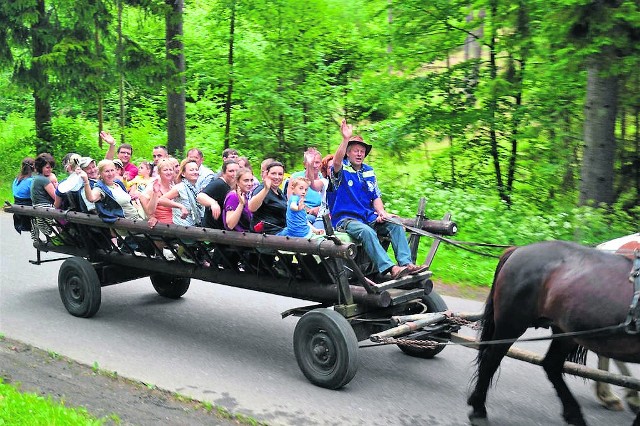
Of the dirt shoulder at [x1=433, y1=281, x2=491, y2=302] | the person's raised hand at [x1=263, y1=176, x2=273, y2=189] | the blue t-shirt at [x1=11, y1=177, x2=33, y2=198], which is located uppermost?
the person's raised hand at [x1=263, y1=176, x2=273, y2=189]

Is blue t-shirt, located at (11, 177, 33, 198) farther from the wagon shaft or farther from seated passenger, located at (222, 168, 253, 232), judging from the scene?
the wagon shaft

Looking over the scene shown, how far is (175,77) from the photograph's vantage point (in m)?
17.1

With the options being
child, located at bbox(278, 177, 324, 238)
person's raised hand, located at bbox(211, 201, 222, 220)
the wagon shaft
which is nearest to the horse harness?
the wagon shaft

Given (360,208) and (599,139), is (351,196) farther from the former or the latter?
(599,139)

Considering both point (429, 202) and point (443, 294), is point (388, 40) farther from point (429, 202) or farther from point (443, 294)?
point (443, 294)

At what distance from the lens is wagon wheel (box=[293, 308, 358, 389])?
549 cm

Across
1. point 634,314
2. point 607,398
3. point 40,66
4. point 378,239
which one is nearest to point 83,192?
point 378,239

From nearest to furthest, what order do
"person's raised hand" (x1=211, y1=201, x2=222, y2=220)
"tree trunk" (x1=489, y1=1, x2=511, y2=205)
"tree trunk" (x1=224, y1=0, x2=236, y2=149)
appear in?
1. "person's raised hand" (x1=211, y1=201, x2=222, y2=220)
2. "tree trunk" (x1=489, y1=1, x2=511, y2=205)
3. "tree trunk" (x1=224, y1=0, x2=236, y2=149)

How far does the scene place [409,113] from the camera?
13594 mm

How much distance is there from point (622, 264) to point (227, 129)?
43.0 feet

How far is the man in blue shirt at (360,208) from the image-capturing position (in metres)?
6.14

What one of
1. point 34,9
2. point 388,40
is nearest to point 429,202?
point 388,40

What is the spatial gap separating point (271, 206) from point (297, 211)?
476 mm

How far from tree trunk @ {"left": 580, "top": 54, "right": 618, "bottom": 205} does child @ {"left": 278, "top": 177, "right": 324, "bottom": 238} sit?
5.88 meters
